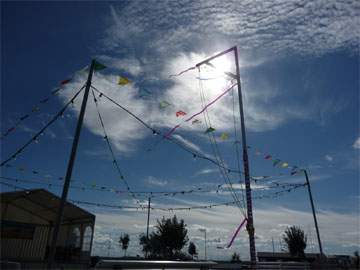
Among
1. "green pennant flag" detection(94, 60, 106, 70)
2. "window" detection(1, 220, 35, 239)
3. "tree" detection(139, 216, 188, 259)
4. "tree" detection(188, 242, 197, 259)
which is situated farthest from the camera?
"tree" detection(188, 242, 197, 259)

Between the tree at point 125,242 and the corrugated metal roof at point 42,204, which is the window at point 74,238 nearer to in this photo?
the corrugated metal roof at point 42,204

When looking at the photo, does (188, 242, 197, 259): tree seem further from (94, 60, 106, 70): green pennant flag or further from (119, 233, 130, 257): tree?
(94, 60, 106, 70): green pennant flag

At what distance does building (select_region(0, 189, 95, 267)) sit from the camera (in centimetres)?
1852

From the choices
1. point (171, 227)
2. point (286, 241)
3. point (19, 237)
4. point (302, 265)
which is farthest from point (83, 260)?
point (286, 241)

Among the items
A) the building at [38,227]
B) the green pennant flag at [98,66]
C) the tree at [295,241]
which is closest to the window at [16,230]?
the building at [38,227]

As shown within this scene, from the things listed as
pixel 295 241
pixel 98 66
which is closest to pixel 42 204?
pixel 98 66

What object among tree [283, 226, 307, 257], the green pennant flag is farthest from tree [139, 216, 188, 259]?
the green pennant flag

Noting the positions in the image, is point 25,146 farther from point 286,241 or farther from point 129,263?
point 286,241

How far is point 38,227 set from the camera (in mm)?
20891

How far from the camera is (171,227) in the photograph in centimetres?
3519

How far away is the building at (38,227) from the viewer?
60.7 feet

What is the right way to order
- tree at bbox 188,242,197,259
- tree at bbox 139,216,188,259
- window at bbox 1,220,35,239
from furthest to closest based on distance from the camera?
tree at bbox 188,242,197,259 < tree at bbox 139,216,188,259 < window at bbox 1,220,35,239

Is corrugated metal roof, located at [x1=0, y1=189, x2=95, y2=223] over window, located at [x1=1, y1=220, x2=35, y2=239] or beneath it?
over

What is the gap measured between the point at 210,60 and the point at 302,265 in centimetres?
1218
